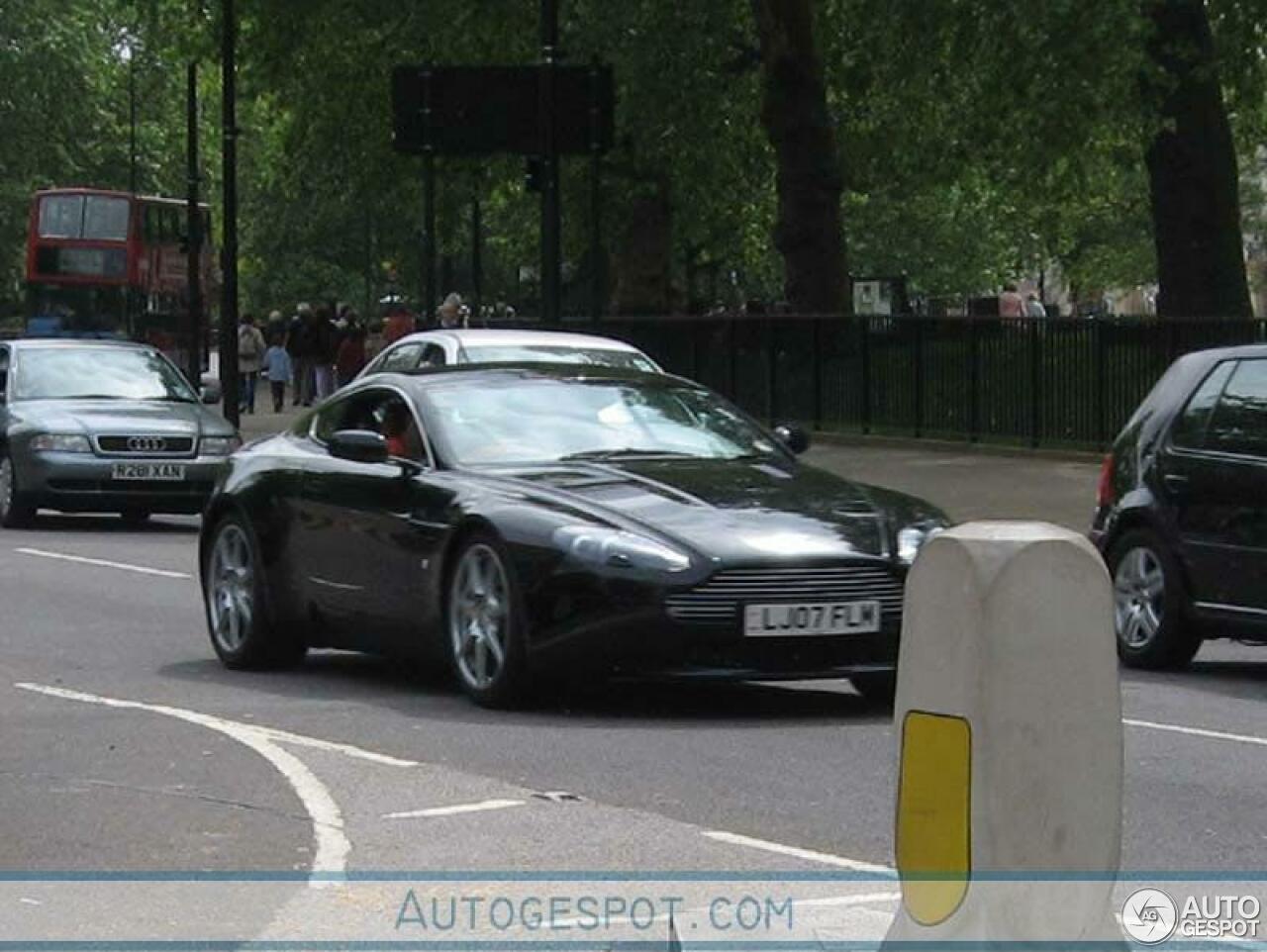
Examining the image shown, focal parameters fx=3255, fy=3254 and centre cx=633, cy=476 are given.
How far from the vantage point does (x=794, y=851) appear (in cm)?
885

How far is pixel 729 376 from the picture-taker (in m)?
38.2

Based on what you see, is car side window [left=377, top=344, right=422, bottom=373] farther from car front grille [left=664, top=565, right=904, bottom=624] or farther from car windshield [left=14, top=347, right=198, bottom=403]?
car front grille [left=664, top=565, right=904, bottom=624]

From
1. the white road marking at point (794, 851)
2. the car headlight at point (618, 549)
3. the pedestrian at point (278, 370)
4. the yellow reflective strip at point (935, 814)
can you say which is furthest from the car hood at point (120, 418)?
the pedestrian at point (278, 370)

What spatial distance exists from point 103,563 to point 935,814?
1702 cm

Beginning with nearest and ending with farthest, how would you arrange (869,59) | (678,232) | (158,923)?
(158,923), (869,59), (678,232)

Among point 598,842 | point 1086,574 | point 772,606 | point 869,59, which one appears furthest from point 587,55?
point 1086,574

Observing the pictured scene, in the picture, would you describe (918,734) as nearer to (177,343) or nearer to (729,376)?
(729,376)

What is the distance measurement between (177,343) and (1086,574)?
60055 mm

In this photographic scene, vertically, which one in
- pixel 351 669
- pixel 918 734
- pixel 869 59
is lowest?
pixel 351 669

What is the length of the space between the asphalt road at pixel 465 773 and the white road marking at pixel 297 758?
0.02 metres

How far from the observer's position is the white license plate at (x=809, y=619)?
1187cm

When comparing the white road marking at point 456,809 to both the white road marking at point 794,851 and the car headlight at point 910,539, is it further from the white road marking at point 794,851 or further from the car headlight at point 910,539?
the car headlight at point 910,539

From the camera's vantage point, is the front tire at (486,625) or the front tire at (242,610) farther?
the front tire at (242,610)

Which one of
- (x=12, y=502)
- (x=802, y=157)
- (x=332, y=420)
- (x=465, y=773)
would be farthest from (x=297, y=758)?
(x=802, y=157)
